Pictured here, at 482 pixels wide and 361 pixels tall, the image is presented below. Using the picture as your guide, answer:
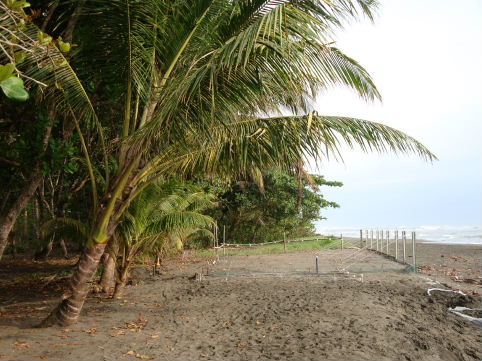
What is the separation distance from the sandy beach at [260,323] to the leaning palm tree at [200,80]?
834mm

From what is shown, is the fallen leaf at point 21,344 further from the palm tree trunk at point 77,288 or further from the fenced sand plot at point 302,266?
the fenced sand plot at point 302,266

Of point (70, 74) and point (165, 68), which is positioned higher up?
point (165, 68)

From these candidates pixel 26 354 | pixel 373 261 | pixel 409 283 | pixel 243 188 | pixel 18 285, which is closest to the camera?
pixel 26 354

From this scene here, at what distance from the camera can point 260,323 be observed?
5.81 m

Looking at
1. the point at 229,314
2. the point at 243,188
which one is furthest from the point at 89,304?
the point at 243,188

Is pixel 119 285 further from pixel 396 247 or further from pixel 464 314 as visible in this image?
pixel 396 247

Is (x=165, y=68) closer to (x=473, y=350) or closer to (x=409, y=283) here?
(x=473, y=350)

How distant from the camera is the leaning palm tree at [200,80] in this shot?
4.56 m

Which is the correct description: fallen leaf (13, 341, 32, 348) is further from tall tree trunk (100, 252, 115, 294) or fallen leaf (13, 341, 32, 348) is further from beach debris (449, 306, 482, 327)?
beach debris (449, 306, 482, 327)

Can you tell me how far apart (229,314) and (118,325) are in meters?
1.62

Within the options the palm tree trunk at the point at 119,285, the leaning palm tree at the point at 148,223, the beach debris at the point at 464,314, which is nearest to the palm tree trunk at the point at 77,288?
the leaning palm tree at the point at 148,223

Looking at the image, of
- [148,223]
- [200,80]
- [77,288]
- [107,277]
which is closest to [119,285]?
[107,277]

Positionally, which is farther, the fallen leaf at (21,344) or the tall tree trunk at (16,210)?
the tall tree trunk at (16,210)

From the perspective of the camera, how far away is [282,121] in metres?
5.78
